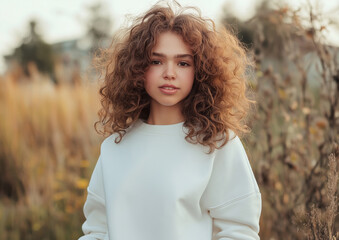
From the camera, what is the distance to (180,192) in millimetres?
1782

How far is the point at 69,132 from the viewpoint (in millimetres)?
5555

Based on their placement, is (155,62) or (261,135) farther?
(261,135)

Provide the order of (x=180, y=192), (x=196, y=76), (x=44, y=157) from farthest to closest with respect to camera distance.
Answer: (x=44, y=157), (x=196, y=76), (x=180, y=192)

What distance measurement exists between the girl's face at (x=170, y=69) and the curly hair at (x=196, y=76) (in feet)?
0.09

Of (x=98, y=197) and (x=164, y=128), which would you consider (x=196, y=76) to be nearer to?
(x=164, y=128)

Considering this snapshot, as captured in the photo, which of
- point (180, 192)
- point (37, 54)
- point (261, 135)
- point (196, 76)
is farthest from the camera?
point (37, 54)

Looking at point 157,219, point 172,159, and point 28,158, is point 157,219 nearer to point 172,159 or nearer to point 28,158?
point 172,159

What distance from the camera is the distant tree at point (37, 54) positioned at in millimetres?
17719

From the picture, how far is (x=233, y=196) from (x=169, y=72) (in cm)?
55

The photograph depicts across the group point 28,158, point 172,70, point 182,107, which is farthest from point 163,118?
point 28,158

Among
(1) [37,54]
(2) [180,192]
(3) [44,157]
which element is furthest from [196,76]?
(1) [37,54]

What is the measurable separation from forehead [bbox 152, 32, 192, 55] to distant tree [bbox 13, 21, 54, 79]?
640 inches

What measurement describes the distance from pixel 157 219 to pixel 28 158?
3.43m

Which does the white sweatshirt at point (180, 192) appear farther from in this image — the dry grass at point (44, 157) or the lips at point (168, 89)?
the dry grass at point (44, 157)
